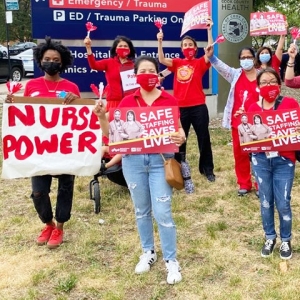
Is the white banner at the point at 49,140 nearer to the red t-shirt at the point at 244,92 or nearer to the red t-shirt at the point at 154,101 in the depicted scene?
the red t-shirt at the point at 154,101

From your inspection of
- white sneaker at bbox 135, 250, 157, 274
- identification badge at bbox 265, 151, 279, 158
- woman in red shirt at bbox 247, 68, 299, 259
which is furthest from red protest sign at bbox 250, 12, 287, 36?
white sneaker at bbox 135, 250, 157, 274

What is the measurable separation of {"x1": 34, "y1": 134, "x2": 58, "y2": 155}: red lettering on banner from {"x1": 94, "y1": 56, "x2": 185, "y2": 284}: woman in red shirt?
74 cm

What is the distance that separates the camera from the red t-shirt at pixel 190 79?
6449 mm

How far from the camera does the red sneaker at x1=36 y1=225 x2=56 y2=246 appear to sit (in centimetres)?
464

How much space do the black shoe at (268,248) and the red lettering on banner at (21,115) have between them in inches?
92.7

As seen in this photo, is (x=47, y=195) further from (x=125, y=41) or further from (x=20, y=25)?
(x=20, y=25)

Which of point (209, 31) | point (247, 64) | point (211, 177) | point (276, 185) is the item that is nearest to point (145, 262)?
point (276, 185)

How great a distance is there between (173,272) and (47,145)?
159 centimetres

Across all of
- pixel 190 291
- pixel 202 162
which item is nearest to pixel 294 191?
pixel 202 162

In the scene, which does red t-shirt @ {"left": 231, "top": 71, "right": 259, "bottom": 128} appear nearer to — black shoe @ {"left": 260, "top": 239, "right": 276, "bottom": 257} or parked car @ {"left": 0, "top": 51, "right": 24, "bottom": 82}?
black shoe @ {"left": 260, "top": 239, "right": 276, "bottom": 257}

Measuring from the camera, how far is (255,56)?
234 inches

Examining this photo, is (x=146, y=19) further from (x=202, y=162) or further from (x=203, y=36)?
(x=202, y=162)

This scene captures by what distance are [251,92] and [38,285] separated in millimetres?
3232

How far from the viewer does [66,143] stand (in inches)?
171
